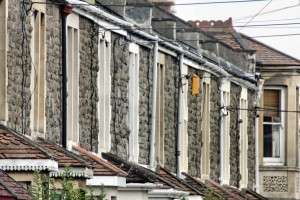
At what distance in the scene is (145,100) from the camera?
41.8 meters

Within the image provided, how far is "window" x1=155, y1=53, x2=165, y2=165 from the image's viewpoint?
43531 mm

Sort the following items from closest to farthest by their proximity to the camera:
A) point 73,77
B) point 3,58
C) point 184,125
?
point 3,58, point 73,77, point 184,125

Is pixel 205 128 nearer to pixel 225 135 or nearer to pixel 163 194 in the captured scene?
pixel 225 135

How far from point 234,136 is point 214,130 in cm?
314

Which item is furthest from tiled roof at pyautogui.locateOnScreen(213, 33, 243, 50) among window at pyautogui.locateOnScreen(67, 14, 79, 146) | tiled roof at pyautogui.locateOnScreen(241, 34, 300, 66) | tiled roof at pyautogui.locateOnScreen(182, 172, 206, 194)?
window at pyautogui.locateOnScreen(67, 14, 79, 146)

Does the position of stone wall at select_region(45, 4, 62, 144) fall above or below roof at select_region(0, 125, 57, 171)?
above

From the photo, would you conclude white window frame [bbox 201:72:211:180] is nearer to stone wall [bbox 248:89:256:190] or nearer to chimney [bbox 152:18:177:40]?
chimney [bbox 152:18:177:40]

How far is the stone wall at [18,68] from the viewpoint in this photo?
2978cm

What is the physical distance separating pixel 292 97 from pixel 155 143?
56.0ft

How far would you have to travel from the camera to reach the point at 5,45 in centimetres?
2939

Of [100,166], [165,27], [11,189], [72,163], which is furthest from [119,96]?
[11,189]

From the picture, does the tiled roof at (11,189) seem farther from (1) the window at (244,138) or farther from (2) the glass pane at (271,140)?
(2) the glass pane at (271,140)

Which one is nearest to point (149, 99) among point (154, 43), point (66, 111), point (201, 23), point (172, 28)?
point (154, 43)

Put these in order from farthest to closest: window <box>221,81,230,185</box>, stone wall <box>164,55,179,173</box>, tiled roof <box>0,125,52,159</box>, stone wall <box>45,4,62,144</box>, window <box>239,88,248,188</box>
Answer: window <box>239,88,248,188</box>
window <box>221,81,230,185</box>
stone wall <box>164,55,179,173</box>
stone wall <box>45,4,62,144</box>
tiled roof <box>0,125,52,159</box>
